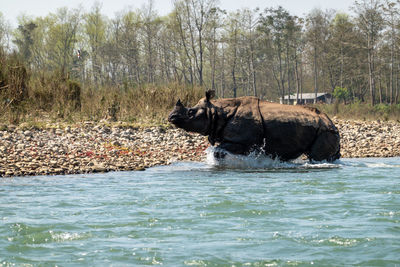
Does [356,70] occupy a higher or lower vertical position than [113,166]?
Answer: higher

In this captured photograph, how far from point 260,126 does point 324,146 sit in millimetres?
1636

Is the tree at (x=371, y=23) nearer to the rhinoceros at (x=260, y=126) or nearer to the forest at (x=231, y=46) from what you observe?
the forest at (x=231, y=46)

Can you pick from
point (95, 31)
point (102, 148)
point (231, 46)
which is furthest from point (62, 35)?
point (102, 148)

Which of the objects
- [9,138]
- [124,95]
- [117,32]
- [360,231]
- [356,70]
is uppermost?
[117,32]

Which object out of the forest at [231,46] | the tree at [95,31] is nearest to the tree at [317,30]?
the forest at [231,46]

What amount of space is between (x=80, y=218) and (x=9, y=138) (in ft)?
27.4

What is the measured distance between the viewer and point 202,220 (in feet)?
22.8

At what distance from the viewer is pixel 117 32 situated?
7275 cm

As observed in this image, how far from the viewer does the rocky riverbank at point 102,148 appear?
1207cm

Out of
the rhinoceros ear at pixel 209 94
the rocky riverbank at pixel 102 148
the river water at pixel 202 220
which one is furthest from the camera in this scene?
the rhinoceros ear at pixel 209 94

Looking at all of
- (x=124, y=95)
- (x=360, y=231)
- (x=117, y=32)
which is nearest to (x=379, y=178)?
(x=360, y=231)

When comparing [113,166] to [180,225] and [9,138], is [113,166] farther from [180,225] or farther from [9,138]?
[180,225]

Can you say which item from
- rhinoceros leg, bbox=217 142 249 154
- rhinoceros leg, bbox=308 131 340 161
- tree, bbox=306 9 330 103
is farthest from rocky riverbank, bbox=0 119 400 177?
tree, bbox=306 9 330 103

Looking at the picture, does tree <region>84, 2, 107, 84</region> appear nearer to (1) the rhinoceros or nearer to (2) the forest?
(2) the forest
